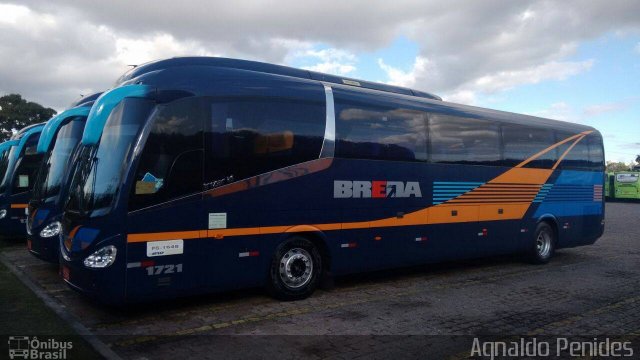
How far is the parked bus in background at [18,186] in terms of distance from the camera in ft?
43.3

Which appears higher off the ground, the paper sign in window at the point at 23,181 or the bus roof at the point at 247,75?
the bus roof at the point at 247,75

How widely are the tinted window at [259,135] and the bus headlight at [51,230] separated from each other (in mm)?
4018

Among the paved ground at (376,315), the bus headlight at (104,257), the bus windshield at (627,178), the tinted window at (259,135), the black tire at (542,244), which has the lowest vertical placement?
the paved ground at (376,315)

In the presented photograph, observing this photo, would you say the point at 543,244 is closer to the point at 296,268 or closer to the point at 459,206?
the point at 459,206

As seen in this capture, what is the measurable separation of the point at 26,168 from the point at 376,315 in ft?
35.8

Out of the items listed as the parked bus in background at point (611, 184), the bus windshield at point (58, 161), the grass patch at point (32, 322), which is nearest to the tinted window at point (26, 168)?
the bus windshield at point (58, 161)

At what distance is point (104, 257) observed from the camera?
6.19 m

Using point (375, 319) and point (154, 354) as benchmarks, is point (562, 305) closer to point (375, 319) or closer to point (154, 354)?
point (375, 319)

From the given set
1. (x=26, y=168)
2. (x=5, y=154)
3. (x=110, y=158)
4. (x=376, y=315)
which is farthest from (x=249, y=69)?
(x=5, y=154)

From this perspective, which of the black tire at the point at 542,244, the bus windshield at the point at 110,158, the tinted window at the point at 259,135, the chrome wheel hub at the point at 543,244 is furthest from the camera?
the chrome wheel hub at the point at 543,244

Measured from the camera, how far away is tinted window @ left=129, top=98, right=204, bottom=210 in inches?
251

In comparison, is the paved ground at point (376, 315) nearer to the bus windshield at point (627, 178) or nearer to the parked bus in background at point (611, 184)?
the bus windshield at point (627, 178)

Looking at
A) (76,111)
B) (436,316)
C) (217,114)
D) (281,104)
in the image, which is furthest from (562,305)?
(76,111)

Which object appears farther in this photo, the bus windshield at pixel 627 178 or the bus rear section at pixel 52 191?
the bus windshield at pixel 627 178
